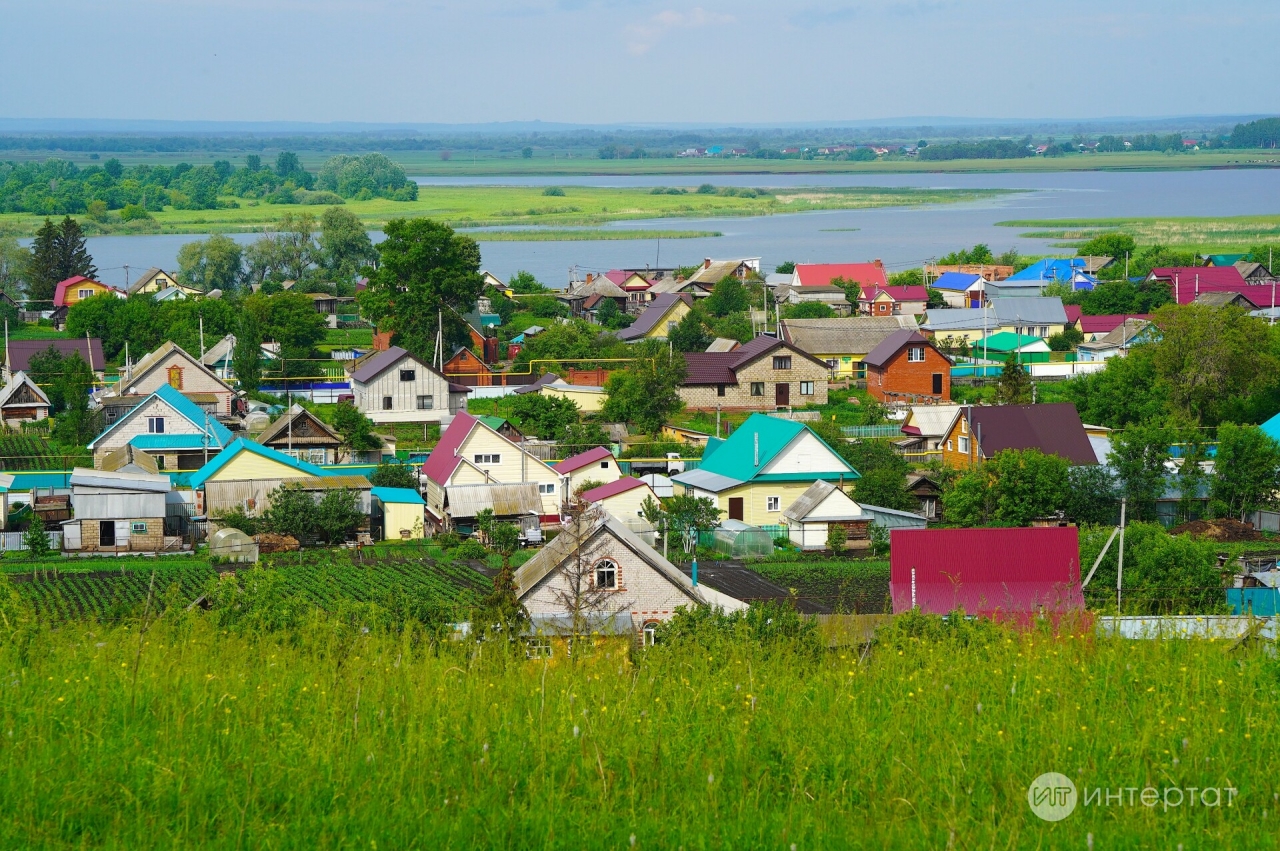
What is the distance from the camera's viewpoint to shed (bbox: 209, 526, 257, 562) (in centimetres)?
1384

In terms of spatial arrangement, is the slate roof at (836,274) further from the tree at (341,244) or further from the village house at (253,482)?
the village house at (253,482)

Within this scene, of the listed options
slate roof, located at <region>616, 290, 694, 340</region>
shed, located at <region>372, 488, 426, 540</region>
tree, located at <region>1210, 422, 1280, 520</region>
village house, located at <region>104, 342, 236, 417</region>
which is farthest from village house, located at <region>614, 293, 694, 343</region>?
tree, located at <region>1210, 422, 1280, 520</region>

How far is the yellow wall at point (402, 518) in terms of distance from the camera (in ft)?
48.8

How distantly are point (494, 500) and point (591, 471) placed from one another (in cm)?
135

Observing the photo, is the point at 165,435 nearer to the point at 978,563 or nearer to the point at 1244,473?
the point at 978,563

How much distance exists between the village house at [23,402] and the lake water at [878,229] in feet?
73.4

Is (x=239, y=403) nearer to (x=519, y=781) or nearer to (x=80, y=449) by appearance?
(x=80, y=449)

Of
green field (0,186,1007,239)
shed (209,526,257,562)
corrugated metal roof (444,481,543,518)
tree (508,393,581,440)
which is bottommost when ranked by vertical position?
shed (209,526,257,562)

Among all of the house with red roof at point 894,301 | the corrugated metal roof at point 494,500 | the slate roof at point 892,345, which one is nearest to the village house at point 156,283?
the house with red roof at point 894,301

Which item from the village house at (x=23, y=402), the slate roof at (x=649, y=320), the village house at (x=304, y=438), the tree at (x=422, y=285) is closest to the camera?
the village house at (x=304, y=438)

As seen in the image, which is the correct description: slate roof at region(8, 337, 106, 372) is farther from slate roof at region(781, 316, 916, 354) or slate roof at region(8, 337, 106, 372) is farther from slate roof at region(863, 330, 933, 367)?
slate roof at region(863, 330, 933, 367)

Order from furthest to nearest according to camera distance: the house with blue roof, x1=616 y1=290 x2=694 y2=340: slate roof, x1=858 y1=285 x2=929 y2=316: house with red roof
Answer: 1. x1=858 y1=285 x2=929 y2=316: house with red roof
2. x1=616 y1=290 x2=694 y2=340: slate roof
3. the house with blue roof

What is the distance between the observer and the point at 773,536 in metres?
14.7

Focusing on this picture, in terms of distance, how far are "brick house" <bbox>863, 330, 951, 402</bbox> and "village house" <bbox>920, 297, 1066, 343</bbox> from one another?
593 centimetres
